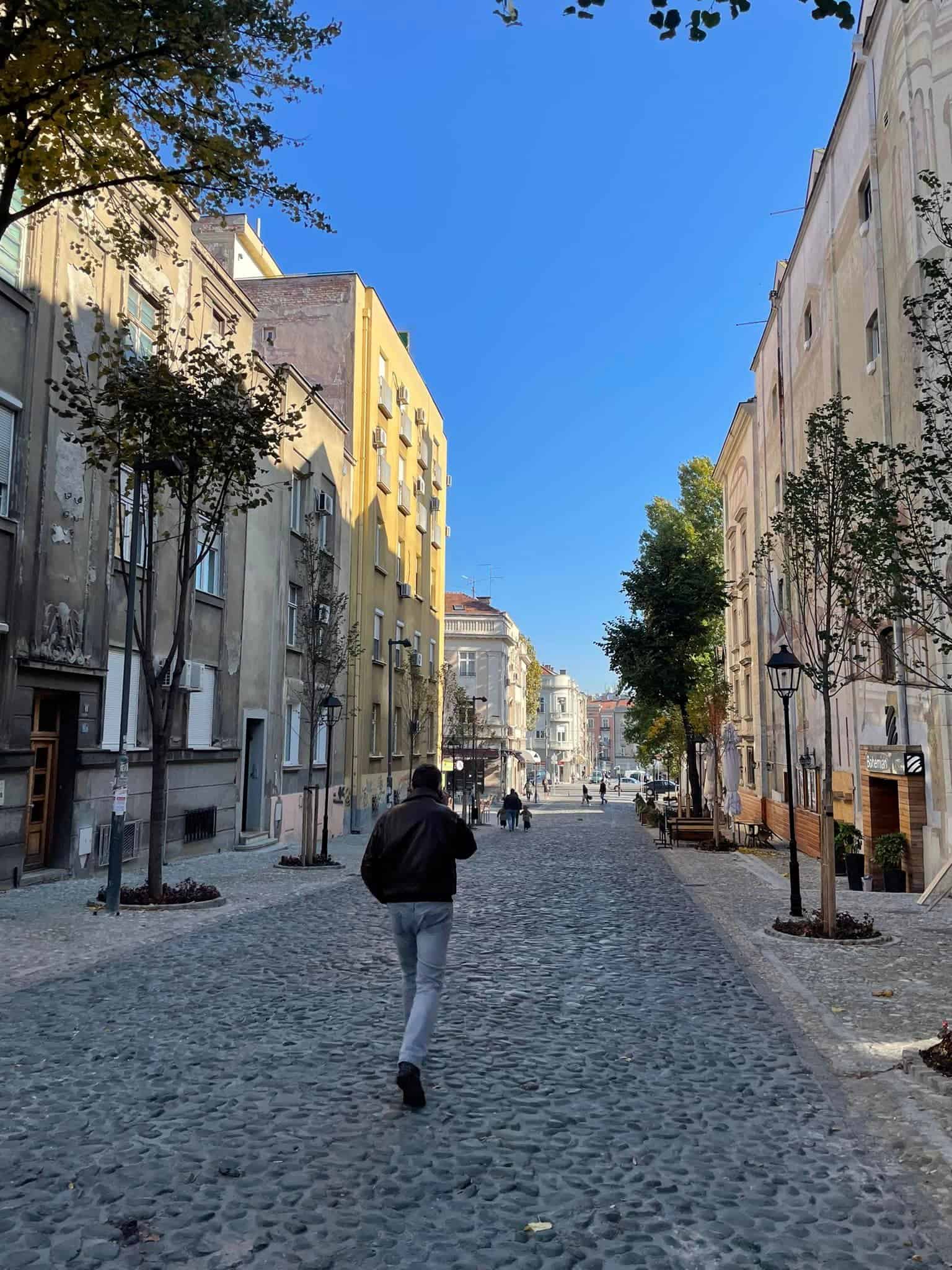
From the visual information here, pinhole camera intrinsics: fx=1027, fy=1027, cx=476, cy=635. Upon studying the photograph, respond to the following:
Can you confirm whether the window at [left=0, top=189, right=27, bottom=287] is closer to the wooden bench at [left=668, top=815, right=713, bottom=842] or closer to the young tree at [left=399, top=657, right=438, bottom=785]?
the wooden bench at [left=668, top=815, right=713, bottom=842]

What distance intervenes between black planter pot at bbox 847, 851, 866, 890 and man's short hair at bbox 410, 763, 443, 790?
1327cm

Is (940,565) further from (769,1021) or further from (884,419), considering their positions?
(769,1021)

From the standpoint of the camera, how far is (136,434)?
44.0 feet

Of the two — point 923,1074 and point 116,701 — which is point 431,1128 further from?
point 116,701

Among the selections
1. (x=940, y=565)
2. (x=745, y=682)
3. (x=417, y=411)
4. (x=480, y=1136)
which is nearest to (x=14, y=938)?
(x=480, y=1136)

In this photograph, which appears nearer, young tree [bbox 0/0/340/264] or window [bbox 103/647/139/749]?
young tree [bbox 0/0/340/264]

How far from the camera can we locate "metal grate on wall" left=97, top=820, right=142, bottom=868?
55.1 ft

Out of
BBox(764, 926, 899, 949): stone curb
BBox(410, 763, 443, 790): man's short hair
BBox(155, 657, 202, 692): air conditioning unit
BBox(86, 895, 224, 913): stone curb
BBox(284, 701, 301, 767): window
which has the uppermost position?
BBox(155, 657, 202, 692): air conditioning unit

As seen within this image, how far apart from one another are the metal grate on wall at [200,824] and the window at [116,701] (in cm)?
278

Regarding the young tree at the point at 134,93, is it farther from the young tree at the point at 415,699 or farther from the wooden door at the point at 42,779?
the young tree at the point at 415,699

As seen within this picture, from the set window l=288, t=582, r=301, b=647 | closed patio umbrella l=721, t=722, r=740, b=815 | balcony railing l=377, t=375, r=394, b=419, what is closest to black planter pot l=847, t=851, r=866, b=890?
closed patio umbrella l=721, t=722, r=740, b=815

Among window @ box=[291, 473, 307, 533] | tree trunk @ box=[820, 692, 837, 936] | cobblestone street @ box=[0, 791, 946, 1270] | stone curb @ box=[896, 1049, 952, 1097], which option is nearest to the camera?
cobblestone street @ box=[0, 791, 946, 1270]

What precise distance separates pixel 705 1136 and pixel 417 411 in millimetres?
40343

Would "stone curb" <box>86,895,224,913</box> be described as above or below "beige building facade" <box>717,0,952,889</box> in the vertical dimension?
Answer: below
